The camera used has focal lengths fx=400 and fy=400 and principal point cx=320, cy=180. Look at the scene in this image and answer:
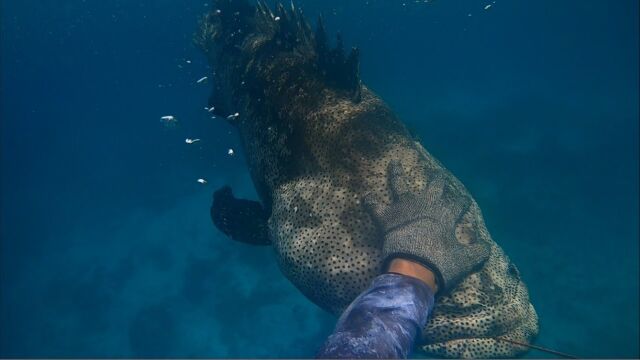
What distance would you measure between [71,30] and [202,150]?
40901 mm

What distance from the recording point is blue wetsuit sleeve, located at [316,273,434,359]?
253 centimetres

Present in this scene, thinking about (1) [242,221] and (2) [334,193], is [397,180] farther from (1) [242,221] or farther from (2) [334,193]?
(1) [242,221]

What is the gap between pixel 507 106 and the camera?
23.1m

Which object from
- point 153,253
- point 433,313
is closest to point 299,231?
point 433,313

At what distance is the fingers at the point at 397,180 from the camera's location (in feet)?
13.7

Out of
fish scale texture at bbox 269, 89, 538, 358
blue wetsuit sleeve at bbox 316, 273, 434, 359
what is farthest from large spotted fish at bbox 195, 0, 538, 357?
blue wetsuit sleeve at bbox 316, 273, 434, 359

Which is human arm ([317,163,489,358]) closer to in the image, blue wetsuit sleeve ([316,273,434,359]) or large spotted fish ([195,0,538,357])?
blue wetsuit sleeve ([316,273,434,359])

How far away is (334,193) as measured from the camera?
169 inches

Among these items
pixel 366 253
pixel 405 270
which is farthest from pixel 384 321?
pixel 366 253

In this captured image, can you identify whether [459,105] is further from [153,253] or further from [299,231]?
[299,231]

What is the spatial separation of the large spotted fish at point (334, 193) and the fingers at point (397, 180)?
0.07m

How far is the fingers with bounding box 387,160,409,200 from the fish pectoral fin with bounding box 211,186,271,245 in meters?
1.60

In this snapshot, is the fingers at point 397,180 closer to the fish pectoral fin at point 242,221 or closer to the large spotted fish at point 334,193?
the large spotted fish at point 334,193

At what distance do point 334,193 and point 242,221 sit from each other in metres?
1.31
